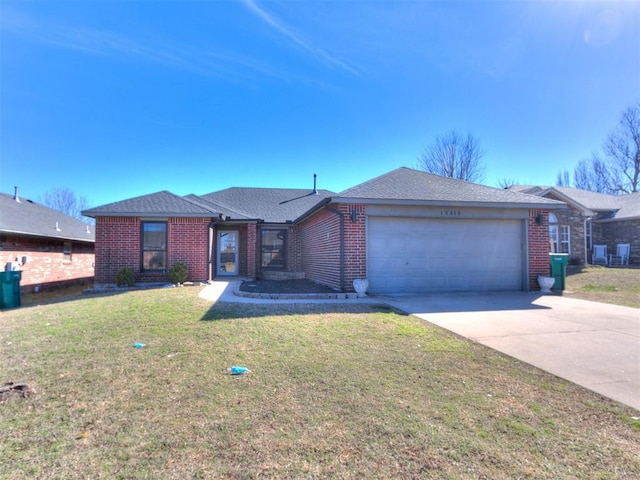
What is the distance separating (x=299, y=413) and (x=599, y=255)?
2419 centimetres

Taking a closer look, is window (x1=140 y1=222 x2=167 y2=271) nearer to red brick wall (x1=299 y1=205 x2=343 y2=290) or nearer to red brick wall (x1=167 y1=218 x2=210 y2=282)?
red brick wall (x1=167 y1=218 x2=210 y2=282)

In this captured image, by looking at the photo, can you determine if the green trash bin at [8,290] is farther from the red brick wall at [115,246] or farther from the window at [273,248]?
the window at [273,248]

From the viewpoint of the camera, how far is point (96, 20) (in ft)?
26.8

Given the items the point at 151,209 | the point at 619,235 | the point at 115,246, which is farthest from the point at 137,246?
the point at 619,235

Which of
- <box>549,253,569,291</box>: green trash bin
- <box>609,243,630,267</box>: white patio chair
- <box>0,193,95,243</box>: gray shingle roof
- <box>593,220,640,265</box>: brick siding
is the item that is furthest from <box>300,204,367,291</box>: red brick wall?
<box>593,220,640,265</box>: brick siding

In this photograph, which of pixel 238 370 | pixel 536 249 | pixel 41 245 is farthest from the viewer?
pixel 41 245

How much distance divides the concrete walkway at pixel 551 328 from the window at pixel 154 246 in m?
3.43

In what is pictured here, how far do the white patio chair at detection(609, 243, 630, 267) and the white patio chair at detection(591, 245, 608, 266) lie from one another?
0.32 m

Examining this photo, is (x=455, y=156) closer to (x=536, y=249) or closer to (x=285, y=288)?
(x=536, y=249)

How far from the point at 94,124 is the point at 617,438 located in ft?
57.4

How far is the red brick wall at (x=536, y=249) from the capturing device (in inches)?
399

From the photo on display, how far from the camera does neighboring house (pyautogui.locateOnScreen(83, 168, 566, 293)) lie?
929 cm

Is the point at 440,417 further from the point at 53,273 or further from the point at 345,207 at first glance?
the point at 53,273

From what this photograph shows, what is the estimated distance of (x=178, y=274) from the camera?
1132 centimetres
